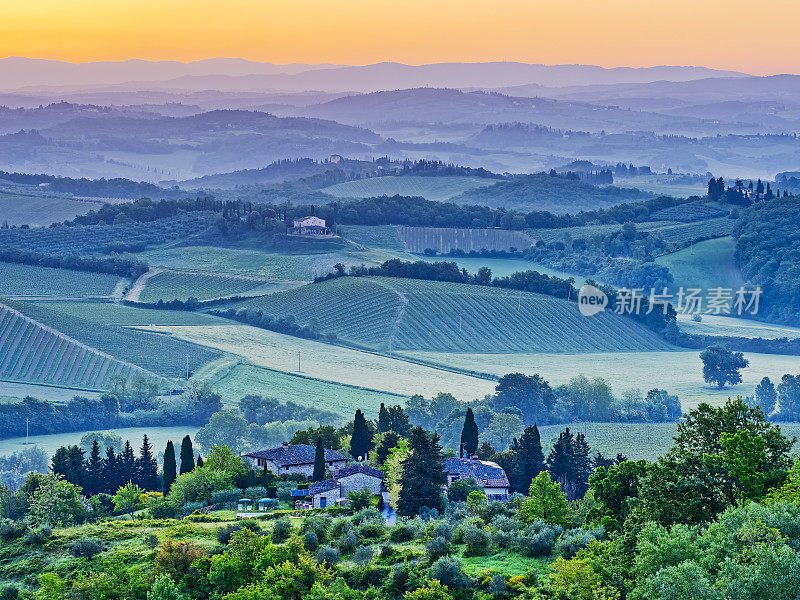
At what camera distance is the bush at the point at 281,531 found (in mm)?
39125

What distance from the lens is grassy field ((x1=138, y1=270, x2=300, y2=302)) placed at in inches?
4808

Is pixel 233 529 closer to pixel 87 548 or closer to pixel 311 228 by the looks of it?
pixel 87 548

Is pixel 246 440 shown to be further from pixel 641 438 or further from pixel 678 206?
pixel 678 206

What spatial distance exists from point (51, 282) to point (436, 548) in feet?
314

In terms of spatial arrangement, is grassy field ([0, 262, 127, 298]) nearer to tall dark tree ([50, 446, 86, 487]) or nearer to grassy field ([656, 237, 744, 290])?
grassy field ([656, 237, 744, 290])

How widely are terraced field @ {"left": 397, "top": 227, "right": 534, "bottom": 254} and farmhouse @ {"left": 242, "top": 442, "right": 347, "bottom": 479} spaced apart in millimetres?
99017

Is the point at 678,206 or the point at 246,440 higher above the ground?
the point at 678,206

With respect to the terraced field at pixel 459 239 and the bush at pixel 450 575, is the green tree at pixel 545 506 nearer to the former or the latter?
the bush at pixel 450 575

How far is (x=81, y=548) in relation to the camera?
39.5 metres

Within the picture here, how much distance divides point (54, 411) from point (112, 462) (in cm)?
2418

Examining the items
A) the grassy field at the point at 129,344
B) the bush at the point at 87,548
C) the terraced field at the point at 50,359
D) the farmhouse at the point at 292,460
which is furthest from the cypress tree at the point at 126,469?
the grassy field at the point at 129,344

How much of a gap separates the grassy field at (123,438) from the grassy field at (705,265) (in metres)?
68.5

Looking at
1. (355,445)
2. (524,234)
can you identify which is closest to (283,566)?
(355,445)

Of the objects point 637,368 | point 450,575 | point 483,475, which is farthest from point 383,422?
point 637,368
